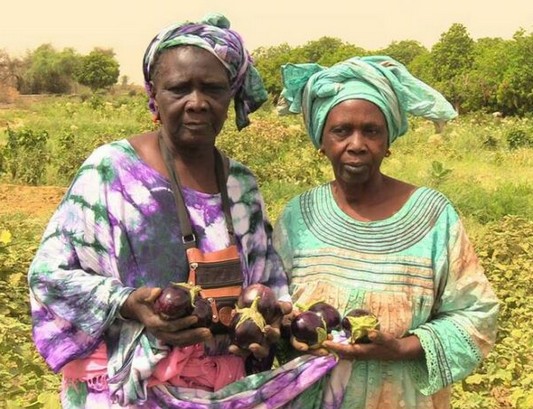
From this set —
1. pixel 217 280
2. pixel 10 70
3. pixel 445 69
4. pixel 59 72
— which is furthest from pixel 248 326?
pixel 10 70

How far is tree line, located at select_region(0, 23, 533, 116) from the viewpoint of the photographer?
93.2 ft

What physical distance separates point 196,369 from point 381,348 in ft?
1.60

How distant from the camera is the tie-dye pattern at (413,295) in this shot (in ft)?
7.24

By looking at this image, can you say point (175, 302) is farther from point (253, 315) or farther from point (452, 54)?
point (452, 54)

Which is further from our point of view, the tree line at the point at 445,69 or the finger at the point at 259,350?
the tree line at the point at 445,69

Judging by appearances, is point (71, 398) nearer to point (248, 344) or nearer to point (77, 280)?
point (77, 280)

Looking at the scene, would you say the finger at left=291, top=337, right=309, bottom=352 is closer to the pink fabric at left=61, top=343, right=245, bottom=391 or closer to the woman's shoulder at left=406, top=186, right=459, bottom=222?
the pink fabric at left=61, top=343, right=245, bottom=391

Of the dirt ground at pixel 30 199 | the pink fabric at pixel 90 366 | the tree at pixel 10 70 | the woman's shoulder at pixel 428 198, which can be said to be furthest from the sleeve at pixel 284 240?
the tree at pixel 10 70

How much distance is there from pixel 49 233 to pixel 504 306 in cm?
402

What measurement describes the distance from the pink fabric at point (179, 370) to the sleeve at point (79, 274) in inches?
1.5

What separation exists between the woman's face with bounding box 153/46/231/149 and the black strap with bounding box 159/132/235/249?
62mm

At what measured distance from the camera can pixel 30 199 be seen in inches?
400

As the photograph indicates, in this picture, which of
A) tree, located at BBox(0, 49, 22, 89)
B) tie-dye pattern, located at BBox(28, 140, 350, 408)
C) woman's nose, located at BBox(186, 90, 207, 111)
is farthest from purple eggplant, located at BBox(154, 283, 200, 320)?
tree, located at BBox(0, 49, 22, 89)

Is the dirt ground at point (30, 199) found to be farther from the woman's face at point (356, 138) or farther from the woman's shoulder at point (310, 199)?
the woman's face at point (356, 138)
